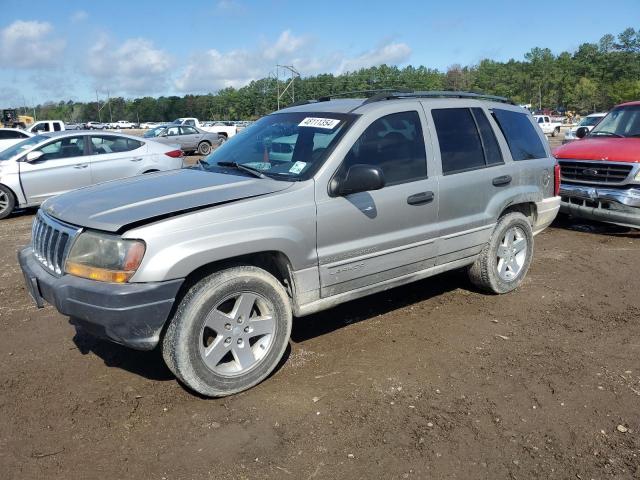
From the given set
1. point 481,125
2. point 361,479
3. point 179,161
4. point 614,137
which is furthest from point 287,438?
point 179,161

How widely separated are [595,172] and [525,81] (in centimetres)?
9410

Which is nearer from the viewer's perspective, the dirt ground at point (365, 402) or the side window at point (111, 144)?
the dirt ground at point (365, 402)

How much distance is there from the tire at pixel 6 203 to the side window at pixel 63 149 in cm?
86

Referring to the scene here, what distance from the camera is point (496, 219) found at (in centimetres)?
496

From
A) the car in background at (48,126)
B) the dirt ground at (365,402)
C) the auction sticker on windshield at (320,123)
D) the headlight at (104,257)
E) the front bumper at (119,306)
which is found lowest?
the dirt ground at (365,402)

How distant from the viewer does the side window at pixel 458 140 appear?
449 cm

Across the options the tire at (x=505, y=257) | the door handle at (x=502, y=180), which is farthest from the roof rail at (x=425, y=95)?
the tire at (x=505, y=257)

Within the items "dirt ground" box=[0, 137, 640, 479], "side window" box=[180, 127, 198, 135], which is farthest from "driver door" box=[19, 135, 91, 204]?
"side window" box=[180, 127, 198, 135]

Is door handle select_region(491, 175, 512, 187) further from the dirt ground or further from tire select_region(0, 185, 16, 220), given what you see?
tire select_region(0, 185, 16, 220)

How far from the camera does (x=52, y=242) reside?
11.3 feet

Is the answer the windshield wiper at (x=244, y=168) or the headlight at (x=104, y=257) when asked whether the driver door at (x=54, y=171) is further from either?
the headlight at (x=104, y=257)

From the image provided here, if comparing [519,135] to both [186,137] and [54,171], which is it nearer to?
[54,171]

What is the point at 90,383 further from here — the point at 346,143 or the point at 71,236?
the point at 346,143

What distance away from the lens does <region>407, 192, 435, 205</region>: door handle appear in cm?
414
